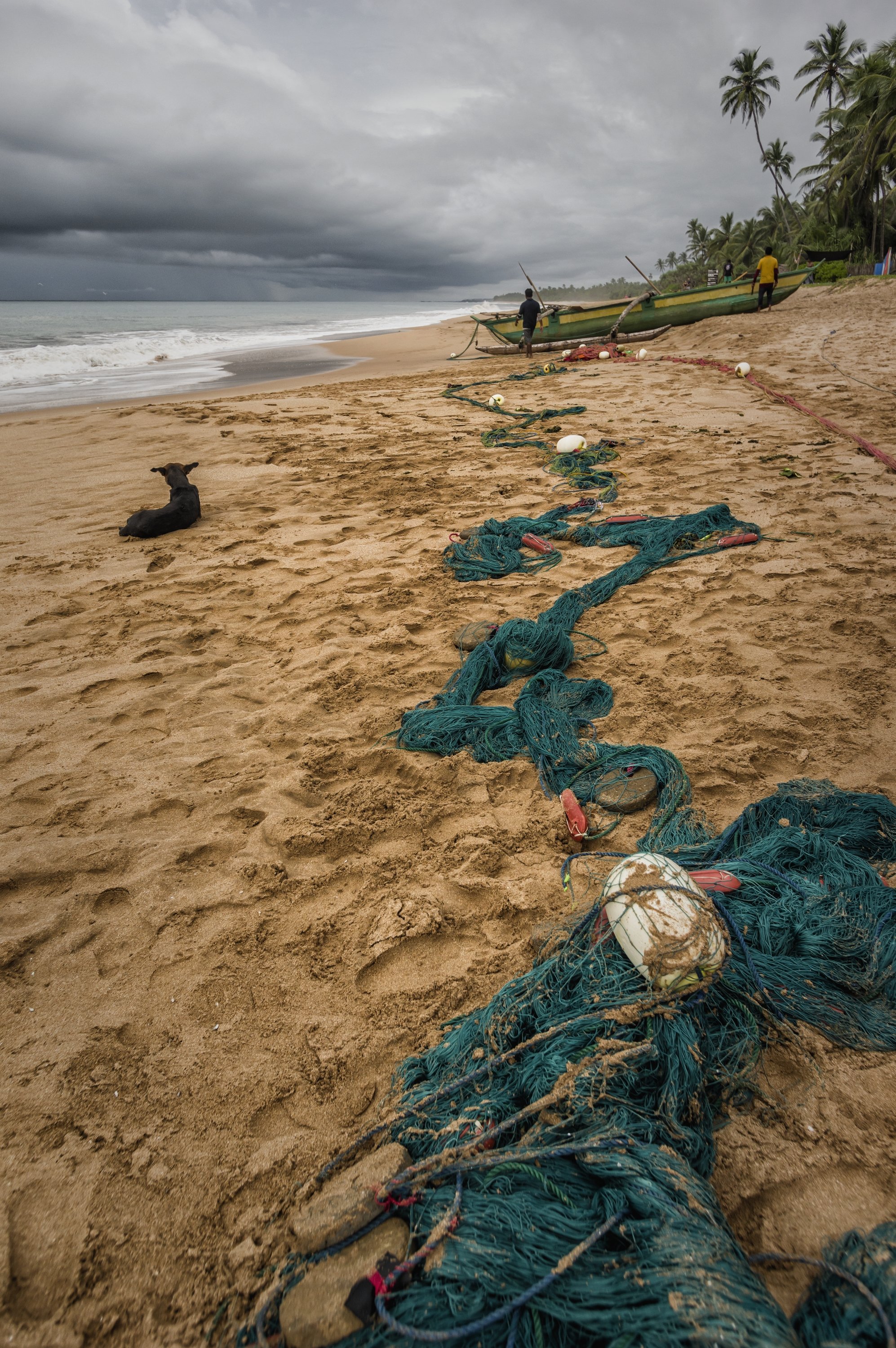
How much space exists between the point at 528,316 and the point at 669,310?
4153 mm

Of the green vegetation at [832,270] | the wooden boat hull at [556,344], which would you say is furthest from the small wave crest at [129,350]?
the green vegetation at [832,270]

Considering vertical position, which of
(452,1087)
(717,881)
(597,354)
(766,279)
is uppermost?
(766,279)

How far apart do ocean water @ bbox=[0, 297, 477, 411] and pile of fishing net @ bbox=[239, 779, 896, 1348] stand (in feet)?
52.1

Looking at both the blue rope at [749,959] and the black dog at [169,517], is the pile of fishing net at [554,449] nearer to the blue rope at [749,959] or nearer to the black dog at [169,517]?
the black dog at [169,517]

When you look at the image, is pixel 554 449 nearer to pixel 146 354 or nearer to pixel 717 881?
pixel 717 881

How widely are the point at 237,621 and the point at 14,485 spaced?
5.12m

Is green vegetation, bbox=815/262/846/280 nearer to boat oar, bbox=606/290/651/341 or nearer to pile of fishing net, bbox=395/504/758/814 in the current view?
boat oar, bbox=606/290/651/341

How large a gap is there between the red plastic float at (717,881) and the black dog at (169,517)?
207 inches

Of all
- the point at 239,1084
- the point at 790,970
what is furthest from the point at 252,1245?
the point at 790,970

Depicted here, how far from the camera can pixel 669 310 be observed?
56.2 ft

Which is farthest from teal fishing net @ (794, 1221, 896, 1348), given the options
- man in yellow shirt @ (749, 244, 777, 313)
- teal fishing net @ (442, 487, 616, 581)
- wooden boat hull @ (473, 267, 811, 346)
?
man in yellow shirt @ (749, 244, 777, 313)

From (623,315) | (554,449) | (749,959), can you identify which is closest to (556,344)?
(623,315)

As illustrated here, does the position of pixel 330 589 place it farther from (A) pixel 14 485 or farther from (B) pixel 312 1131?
(A) pixel 14 485

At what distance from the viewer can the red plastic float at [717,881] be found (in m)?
2.07
